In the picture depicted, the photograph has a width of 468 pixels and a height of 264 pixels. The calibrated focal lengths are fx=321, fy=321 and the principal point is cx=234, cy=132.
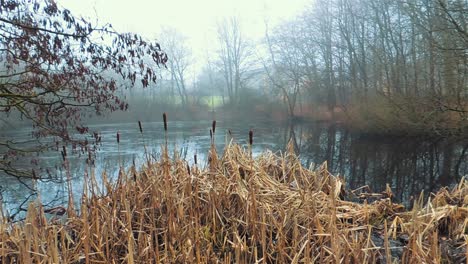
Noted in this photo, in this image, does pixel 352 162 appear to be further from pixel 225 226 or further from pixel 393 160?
pixel 225 226

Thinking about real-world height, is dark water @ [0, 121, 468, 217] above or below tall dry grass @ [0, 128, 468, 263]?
below

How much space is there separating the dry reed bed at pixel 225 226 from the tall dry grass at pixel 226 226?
1 cm

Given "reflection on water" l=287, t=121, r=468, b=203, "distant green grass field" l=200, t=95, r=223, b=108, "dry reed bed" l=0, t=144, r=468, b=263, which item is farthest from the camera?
"distant green grass field" l=200, t=95, r=223, b=108

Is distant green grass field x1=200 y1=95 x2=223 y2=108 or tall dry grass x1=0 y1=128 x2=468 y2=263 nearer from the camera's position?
tall dry grass x1=0 y1=128 x2=468 y2=263

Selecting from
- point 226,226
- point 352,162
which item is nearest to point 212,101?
point 352,162

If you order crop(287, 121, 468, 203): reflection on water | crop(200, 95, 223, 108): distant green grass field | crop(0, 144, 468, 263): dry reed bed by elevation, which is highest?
crop(200, 95, 223, 108): distant green grass field

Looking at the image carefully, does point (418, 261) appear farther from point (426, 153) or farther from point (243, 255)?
point (426, 153)

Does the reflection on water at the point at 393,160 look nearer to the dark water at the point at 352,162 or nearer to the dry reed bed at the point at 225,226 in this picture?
the dark water at the point at 352,162

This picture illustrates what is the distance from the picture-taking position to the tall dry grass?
8.49ft

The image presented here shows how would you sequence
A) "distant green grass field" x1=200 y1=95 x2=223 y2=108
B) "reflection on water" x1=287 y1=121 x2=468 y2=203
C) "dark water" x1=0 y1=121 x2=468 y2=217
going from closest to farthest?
"dark water" x1=0 y1=121 x2=468 y2=217, "reflection on water" x1=287 y1=121 x2=468 y2=203, "distant green grass field" x1=200 y1=95 x2=223 y2=108

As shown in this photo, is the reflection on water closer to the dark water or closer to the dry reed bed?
the dark water

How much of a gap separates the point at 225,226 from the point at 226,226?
0.03 meters

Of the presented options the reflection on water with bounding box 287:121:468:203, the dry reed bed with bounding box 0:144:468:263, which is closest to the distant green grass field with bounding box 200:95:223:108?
the reflection on water with bounding box 287:121:468:203

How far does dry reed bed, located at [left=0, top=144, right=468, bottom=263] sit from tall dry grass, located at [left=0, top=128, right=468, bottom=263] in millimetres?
11
